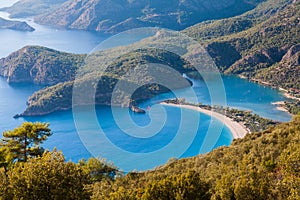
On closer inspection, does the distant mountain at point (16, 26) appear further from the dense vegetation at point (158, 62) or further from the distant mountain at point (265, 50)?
the distant mountain at point (265, 50)

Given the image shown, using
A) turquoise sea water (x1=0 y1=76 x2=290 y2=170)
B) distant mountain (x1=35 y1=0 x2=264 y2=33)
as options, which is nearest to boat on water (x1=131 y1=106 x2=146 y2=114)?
turquoise sea water (x1=0 y1=76 x2=290 y2=170)

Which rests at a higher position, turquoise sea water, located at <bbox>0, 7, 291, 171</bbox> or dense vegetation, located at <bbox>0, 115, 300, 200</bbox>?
dense vegetation, located at <bbox>0, 115, 300, 200</bbox>

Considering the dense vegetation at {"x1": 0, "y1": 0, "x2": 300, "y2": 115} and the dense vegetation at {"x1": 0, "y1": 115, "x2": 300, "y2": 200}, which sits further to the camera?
the dense vegetation at {"x1": 0, "y1": 0, "x2": 300, "y2": 115}

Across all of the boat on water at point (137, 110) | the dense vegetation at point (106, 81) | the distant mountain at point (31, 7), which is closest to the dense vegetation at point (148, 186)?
the boat on water at point (137, 110)

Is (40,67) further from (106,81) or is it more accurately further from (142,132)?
(142,132)

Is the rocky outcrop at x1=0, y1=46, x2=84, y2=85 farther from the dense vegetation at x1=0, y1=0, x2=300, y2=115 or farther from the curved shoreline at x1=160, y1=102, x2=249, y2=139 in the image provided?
the curved shoreline at x1=160, y1=102, x2=249, y2=139
